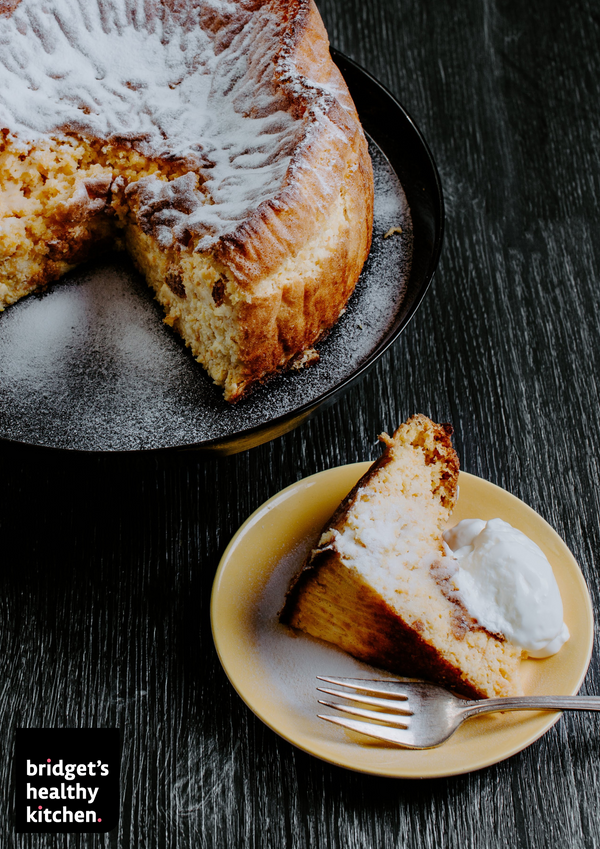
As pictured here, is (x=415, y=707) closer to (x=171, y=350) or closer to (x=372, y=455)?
(x=372, y=455)

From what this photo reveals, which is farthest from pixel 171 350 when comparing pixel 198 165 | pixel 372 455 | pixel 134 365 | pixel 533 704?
pixel 533 704

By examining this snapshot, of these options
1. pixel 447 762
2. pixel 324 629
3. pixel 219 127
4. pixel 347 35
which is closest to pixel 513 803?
pixel 447 762

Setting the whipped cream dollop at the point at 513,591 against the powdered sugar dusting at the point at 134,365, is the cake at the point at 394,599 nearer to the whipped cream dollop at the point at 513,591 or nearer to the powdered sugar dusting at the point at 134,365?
the whipped cream dollop at the point at 513,591

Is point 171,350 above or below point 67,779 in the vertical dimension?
above

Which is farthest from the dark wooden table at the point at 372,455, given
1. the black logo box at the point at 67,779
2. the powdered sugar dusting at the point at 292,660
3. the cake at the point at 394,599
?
the cake at the point at 394,599

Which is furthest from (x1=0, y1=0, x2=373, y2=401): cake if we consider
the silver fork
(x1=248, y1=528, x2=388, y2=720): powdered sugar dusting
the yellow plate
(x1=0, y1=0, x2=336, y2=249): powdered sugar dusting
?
the silver fork

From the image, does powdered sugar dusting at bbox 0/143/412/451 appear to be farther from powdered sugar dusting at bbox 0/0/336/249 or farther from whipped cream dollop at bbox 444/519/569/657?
whipped cream dollop at bbox 444/519/569/657
